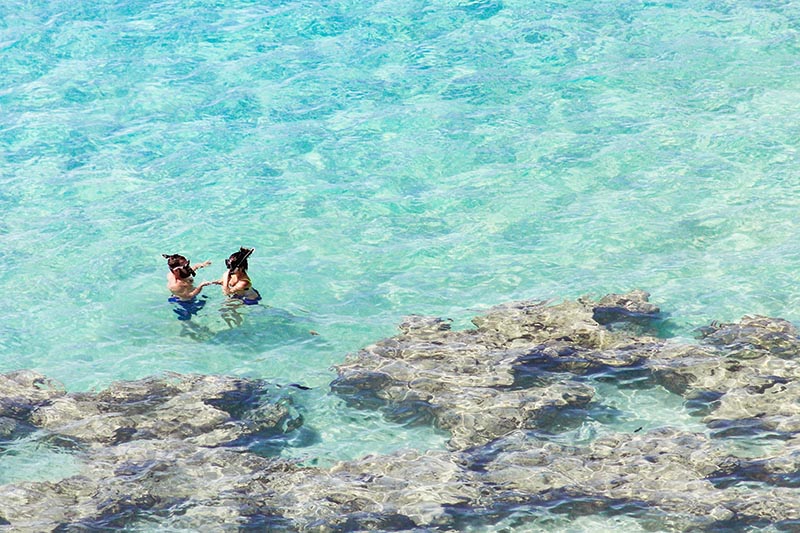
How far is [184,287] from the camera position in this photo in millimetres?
12375

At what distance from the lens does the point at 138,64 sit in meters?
19.7

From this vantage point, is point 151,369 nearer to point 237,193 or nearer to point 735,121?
point 237,193

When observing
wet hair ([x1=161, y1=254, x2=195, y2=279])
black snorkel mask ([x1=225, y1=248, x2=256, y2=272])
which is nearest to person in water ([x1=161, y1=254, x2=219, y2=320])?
wet hair ([x1=161, y1=254, x2=195, y2=279])

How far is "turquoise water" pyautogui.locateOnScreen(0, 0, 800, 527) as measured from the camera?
39.8 feet

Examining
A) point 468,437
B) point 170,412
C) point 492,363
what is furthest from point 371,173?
point 468,437

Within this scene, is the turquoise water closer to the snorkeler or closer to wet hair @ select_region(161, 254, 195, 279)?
the snorkeler

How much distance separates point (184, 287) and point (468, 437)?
4.94 metres

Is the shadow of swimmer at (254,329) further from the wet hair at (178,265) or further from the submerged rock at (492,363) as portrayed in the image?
the submerged rock at (492,363)

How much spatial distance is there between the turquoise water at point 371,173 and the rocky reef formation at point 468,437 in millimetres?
457

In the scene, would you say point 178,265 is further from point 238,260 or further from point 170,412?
point 170,412

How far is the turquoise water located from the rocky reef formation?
1.50ft

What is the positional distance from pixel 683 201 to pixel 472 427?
21.6 feet

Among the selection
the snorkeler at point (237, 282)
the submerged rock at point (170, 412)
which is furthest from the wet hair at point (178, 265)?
the submerged rock at point (170, 412)

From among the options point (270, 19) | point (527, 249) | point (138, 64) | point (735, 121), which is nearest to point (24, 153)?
point (138, 64)
